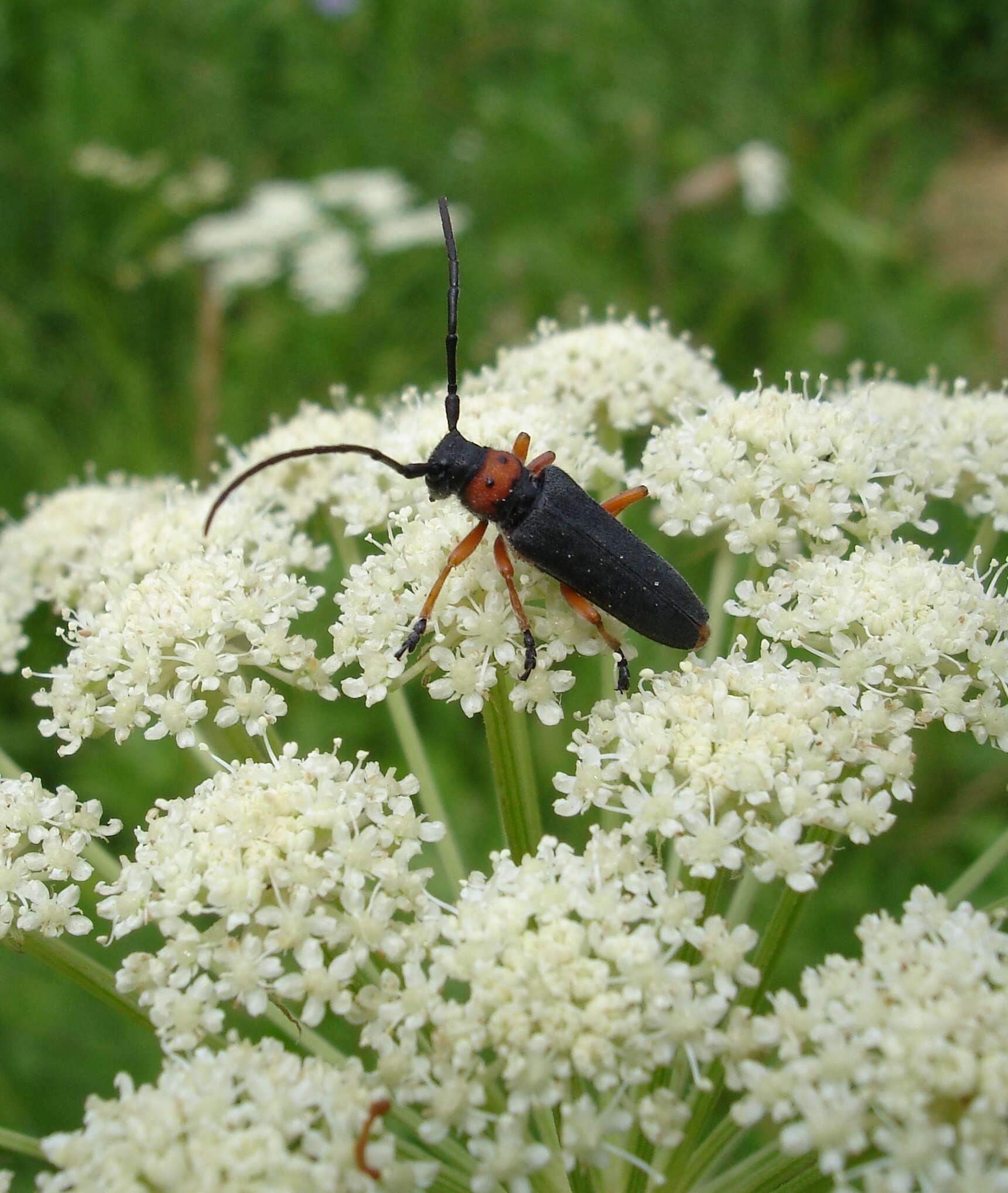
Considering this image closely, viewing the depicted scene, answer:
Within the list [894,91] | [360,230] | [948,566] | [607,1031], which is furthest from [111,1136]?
[894,91]

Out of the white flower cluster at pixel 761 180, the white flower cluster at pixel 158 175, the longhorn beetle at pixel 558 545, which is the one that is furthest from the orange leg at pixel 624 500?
the white flower cluster at pixel 158 175

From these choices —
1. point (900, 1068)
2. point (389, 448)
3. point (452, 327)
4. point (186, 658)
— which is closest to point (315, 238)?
point (389, 448)

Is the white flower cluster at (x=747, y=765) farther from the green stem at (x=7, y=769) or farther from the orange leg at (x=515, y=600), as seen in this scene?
the green stem at (x=7, y=769)

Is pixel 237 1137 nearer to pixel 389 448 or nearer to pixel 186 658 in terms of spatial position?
pixel 186 658

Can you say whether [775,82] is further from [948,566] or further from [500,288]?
[948,566]

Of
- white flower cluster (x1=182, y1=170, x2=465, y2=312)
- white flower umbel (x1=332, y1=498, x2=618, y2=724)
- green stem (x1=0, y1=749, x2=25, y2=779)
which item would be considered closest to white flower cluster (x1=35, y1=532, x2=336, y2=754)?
white flower umbel (x1=332, y1=498, x2=618, y2=724)

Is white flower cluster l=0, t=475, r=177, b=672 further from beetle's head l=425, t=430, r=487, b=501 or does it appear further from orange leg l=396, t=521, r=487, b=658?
orange leg l=396, t=521, r=487, b=658
